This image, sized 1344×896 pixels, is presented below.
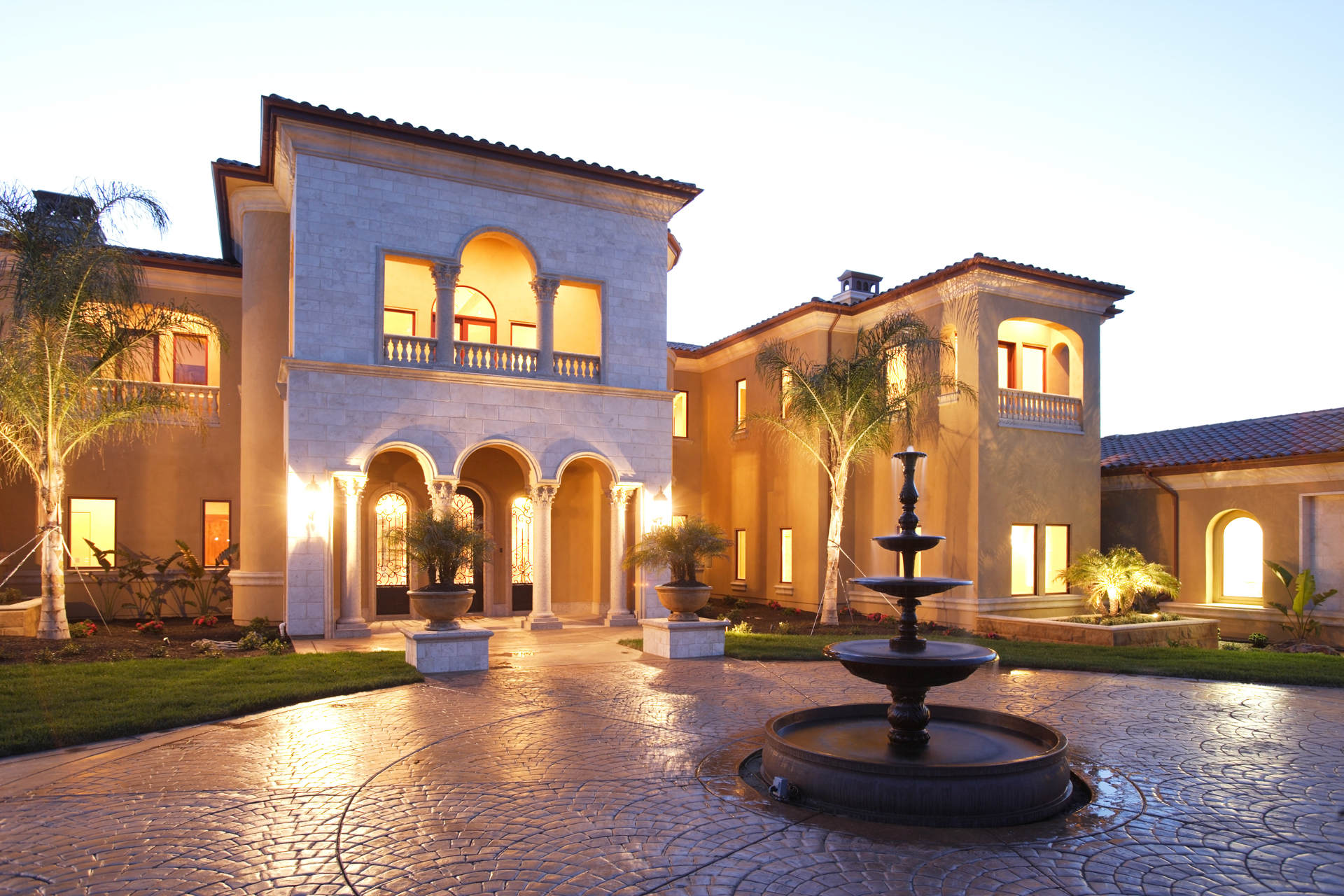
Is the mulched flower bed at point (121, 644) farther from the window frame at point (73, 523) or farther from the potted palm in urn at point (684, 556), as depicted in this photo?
the potted palm in urn at point (684, 556)

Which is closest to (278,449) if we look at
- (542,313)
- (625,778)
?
(542,313)

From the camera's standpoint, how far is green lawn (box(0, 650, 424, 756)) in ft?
27.3

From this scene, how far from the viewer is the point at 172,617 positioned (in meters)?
18.4

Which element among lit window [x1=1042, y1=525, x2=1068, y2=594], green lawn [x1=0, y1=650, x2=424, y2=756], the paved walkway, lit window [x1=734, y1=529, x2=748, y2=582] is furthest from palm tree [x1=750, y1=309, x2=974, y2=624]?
green lawn [x1=0, y1=650, x2=424, y2=756]

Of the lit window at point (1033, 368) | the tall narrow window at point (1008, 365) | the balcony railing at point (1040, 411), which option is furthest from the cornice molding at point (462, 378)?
the lit window at point (1033, 368)

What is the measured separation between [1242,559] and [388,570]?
1821 cm

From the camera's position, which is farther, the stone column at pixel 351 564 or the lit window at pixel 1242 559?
the lit window at pixel 1242 559

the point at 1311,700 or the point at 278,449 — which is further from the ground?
the point at 278,449

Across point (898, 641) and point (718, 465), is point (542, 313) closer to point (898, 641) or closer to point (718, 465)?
point (718, 465)

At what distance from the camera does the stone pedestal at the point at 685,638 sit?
1334cm

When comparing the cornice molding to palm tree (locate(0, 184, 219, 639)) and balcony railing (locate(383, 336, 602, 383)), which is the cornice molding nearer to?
balcony railing (locate(383, 336, 602, 383))

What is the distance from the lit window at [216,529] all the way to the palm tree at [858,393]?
12.0 meters

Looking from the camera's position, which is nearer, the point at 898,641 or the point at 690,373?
the point at 898,641

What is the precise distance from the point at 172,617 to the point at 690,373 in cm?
1478
